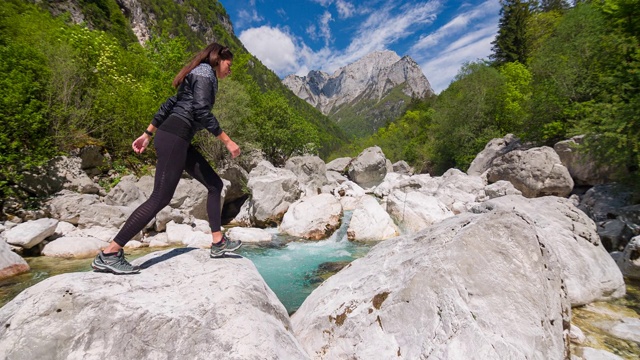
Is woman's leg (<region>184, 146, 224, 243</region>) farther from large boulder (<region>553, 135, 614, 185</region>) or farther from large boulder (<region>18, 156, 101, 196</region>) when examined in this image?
large boulder (<region>553, 135, 614, 185</region>)

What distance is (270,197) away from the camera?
694 inches

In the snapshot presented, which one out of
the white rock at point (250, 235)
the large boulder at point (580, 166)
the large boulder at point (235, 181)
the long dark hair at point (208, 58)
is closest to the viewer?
the long dark hair at point (208, 58)

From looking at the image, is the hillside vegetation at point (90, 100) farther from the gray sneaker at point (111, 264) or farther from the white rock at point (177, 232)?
the gray sneaker at point (111, 264)

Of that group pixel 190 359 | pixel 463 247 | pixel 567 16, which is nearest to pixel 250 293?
pixel 190 359

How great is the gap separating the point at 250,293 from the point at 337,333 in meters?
1.39

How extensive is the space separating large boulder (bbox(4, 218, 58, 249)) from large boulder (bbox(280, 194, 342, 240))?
30.3ft

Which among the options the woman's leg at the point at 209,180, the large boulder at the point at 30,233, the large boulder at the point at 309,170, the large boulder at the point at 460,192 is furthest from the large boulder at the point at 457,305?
the large boulder at the point at 309,170

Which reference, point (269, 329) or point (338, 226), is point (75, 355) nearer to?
point (269, 329)

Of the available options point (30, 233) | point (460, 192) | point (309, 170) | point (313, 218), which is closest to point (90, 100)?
point (30, 233)

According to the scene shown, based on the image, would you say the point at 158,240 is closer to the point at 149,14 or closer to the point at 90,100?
the point at 90,100

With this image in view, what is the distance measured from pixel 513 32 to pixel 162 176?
54.4 meters

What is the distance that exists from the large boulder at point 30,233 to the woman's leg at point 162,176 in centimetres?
1011

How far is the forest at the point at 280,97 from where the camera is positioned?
500 inches

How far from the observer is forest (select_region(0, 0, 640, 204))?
41.7ft
